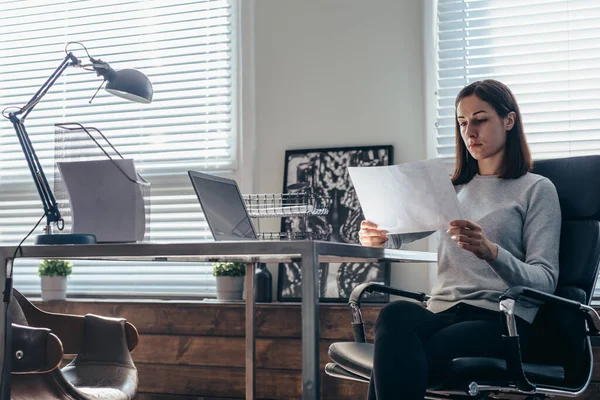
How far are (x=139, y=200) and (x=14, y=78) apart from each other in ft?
8.70

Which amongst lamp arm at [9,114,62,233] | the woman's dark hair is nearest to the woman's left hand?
the woman's dark hair

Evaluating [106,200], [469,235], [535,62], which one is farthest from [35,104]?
[535,62]

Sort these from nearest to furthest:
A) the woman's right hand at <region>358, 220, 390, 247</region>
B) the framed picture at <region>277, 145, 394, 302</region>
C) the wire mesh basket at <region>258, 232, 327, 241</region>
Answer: the woman's right hand at <region>358, 220, 390, 247</region> < the wire mesh basket at <region>258, 232, 327, 241</region> < the framed picture at <region>277, 145, 394, 302</region>

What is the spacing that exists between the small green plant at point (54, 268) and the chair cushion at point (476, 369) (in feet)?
6.86

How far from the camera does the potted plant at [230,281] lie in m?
3.53

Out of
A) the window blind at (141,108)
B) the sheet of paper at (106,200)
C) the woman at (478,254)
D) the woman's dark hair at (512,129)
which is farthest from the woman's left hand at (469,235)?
the window blind at (141,108)

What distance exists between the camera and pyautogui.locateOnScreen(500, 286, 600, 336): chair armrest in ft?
5.91

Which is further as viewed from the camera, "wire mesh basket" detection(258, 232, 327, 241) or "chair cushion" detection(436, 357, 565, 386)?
"wire mesh basket" detection(258, 232, 327, 241)

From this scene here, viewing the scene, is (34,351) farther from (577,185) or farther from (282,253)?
(577,185)

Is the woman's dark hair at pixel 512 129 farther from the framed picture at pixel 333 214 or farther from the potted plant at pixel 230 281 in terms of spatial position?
the potted plant at pixel 230 281

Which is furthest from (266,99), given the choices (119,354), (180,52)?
(119,354)

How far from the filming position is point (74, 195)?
195 centimetres

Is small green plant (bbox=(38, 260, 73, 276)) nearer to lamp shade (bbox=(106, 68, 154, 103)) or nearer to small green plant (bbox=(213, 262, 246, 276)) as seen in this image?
small green plant (bbox=(213, 262, 246, 276))

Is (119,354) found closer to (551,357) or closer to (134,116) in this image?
(551,357)
